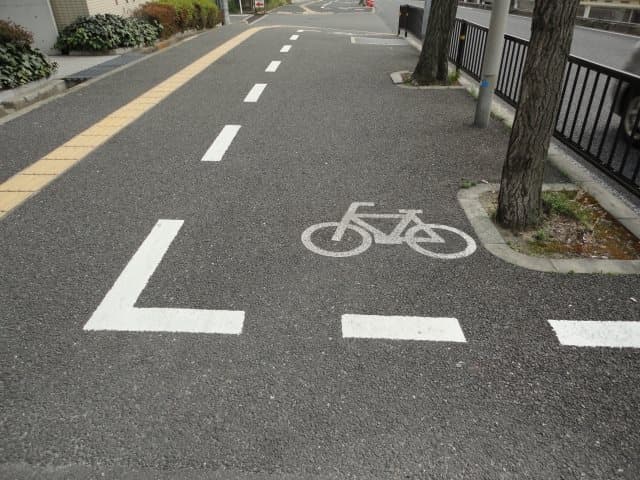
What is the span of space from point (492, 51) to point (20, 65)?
326 inches

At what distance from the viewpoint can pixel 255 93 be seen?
8.86 m

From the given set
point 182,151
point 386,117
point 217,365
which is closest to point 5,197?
point 182,151

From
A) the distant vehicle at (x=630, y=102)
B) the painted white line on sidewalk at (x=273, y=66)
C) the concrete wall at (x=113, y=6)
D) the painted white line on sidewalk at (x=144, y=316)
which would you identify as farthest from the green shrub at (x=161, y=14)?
the painted white line on sidewalk at (x=144, y=316)

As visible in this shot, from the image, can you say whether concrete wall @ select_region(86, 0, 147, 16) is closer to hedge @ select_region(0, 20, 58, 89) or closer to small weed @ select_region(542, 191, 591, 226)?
hedge @ select_region(0, 20, 58, 89)

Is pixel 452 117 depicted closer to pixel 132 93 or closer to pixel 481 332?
pixel 481 332

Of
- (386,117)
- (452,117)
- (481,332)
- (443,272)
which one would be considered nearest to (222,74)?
(386,117)

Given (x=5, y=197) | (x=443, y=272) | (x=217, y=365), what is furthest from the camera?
(x=5, y=197)

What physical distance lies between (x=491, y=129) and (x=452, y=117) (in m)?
0.80

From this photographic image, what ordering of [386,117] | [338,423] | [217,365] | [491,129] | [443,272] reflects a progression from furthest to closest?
[386,117] < [491,129] < [443,272] < [217,365] < [338,423]

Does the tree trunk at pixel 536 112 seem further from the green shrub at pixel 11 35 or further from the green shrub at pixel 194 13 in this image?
the green shrub at pixel 194 13

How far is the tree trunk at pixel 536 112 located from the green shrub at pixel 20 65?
8531 mm

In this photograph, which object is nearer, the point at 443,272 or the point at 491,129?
the point at 443,272

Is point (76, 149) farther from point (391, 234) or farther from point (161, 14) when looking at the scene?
point (161, 14)

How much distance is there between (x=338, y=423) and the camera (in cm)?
231
